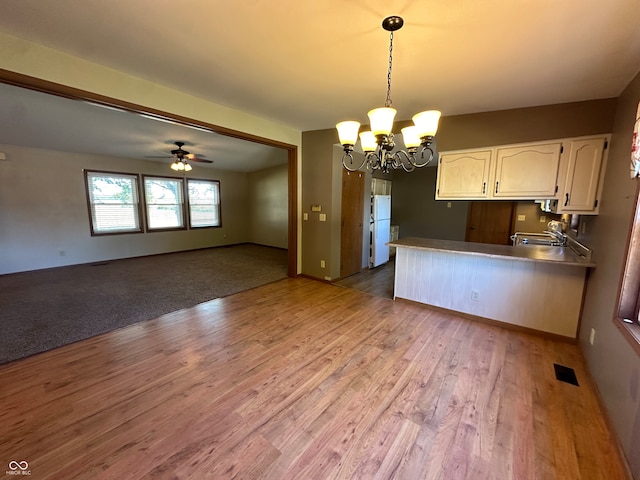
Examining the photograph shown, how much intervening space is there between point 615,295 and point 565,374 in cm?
81

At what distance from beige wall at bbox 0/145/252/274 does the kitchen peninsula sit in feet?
20.7

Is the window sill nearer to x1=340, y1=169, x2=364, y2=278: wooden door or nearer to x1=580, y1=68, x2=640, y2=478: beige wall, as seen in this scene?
x1=580, y1=68, x2=640, y2=478: beige wall

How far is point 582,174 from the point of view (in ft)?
8.48

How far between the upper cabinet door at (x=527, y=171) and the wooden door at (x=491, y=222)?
9.96 ft

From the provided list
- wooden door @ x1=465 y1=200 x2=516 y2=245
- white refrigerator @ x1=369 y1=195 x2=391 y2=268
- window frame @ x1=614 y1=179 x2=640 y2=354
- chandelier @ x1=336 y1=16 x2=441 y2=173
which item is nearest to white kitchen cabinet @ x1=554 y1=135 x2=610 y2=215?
window frame @ x1=614 y1=179 x2=640 y2=354

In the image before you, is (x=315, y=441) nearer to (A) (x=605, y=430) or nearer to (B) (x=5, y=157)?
(A) (x=605, y=430)

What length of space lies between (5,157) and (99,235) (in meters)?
1.92

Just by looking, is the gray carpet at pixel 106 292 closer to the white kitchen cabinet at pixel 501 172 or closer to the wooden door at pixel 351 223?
the wooden door at pixel 351 223

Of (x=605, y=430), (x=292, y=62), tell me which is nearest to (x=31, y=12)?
(x=292, y=62)

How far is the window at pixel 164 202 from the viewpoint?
21.3ft

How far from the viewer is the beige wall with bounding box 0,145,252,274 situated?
4711 millimetres

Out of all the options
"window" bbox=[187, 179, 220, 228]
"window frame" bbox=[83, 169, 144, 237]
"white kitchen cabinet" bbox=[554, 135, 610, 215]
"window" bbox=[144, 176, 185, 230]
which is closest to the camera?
"white kitchen cabinet" bbox=[554, 135, 610, 215]

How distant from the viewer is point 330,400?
185 cm

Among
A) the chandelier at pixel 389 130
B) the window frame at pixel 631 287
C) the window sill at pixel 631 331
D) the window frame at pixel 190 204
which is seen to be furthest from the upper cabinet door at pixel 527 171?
the window frame at pixel 190 204
